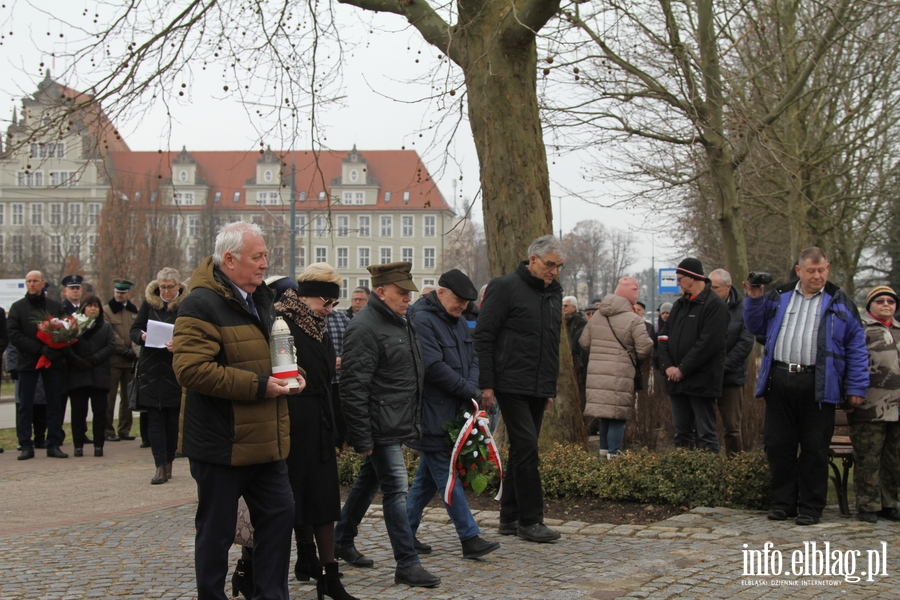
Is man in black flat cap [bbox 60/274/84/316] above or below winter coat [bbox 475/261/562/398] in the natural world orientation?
above

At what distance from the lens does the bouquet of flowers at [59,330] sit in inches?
446

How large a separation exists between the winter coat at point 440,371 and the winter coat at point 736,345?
409 centimetres

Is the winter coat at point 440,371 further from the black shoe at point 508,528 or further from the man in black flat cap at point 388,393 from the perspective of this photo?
the black shoe at point 508,528

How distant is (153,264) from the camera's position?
64250 mm

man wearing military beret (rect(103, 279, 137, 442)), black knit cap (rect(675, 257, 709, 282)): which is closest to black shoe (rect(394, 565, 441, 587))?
black knit cap (rect(675, 257, 709, 282))

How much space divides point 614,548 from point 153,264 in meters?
61.3

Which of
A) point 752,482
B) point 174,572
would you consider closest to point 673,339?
point 752,482

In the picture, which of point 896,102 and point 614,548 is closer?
point 614,548

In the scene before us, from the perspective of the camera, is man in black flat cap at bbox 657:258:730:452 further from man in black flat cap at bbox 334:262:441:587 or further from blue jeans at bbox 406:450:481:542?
man in black flat cap at bbox 334:262:441:587

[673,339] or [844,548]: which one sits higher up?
[673,339]

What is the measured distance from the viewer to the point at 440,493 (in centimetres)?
629

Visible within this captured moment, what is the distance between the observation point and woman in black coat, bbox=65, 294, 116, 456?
11.7m

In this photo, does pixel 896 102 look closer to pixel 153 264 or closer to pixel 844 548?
pixel 844 548

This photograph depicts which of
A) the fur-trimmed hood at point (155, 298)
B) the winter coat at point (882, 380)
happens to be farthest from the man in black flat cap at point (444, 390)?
the fur-trimmed hood at point (155, 298)
